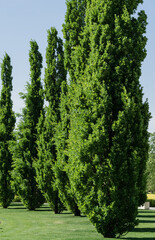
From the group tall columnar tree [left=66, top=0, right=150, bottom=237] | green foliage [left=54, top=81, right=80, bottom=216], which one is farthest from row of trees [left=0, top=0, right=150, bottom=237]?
green foliage [left=54, top=81, right=80, bottom=216]

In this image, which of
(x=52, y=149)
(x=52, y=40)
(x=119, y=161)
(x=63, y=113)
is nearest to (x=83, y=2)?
(x=52, y=40)

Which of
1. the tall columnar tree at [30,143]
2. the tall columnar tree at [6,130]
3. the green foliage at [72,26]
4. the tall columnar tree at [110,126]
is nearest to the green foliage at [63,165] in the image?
the green foliage at [72,26]

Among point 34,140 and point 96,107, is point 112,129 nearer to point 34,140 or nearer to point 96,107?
point 96,107

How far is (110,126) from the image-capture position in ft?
37.4

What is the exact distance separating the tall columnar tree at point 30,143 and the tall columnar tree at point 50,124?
1.99 m

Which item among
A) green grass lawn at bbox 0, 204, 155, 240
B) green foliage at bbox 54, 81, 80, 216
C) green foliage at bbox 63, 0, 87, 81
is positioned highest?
green foliage at bbox 63, 0, 87, 81

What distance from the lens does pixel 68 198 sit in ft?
66.7

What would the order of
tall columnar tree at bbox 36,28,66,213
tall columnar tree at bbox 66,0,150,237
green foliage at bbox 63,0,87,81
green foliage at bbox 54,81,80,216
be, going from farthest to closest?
tall columnar tree at bbox 36,28,66,213
green foliage at bbox 63,0,87,81
green foliage at bbox 54,81,80,216
tall columnar tree at bbox 66,0,150,237

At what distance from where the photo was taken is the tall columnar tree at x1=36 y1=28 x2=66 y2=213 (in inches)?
929

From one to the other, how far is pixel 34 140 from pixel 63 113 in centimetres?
773

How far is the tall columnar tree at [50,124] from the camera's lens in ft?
77.4

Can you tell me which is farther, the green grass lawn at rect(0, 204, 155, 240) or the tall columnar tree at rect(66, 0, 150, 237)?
the green grass lawn at rect(0, 204, 155, 240)

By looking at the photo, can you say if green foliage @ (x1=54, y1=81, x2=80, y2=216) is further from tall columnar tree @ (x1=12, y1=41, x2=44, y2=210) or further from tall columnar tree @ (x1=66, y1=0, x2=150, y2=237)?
tall columnar tree @ (x1=66, y1=0, x2=150, y2=237)

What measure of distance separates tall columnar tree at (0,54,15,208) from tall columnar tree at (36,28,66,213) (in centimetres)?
662
